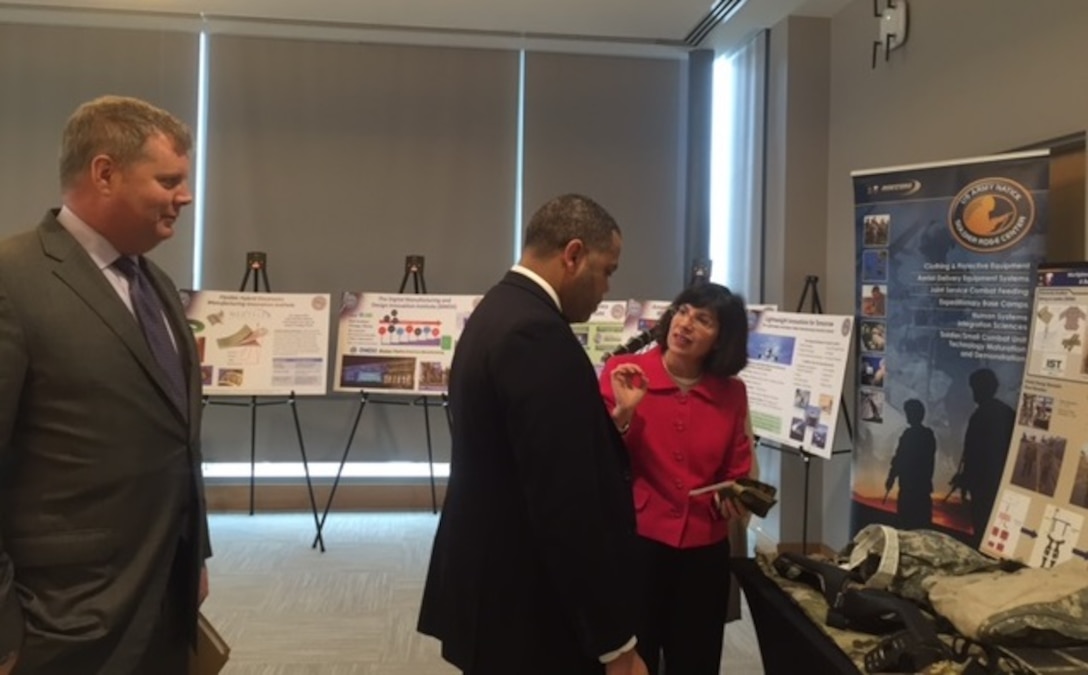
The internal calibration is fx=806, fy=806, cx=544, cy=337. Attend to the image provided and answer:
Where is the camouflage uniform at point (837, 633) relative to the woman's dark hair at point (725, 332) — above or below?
below

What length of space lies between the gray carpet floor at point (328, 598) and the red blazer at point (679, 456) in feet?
4.01

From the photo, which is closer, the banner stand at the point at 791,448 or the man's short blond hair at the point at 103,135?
the man's short blond hair at the point at 103,135

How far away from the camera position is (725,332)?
2189 mm

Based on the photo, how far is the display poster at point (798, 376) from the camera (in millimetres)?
3344

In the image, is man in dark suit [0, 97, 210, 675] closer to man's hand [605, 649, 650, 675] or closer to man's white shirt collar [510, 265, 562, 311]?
man's white shirt collar [510, 265, 562, 311]

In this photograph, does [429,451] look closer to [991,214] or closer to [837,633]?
[991,214]

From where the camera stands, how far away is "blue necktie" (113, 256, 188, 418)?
150 centimetres


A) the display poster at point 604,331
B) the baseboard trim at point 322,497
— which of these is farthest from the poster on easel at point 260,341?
the display poster at point 604,331

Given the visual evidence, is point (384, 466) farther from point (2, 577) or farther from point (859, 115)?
point (2, 577)

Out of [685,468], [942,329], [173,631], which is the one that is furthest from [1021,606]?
[173,631]

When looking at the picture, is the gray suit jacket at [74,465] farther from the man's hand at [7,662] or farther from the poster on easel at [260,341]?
the poster on easel at [260,341]

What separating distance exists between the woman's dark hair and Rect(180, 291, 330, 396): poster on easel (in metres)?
2.72

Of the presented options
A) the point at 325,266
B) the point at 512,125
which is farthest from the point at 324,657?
the point at 512,125

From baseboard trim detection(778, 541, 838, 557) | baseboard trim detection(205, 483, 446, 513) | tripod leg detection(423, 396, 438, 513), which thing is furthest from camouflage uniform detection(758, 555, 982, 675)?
baseboard trim detection(205, 483, 446, 513)
